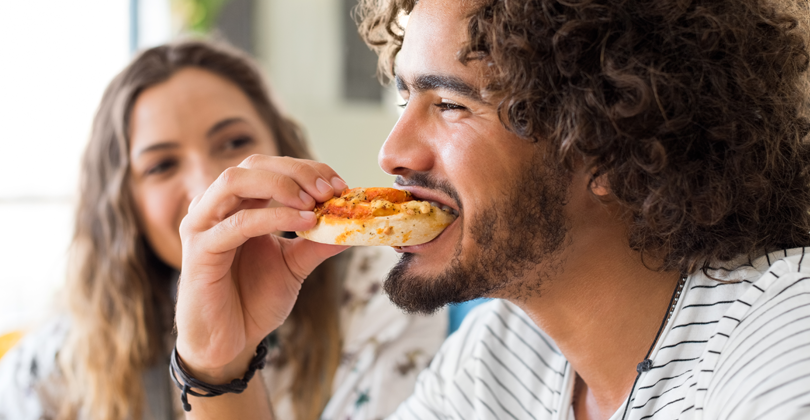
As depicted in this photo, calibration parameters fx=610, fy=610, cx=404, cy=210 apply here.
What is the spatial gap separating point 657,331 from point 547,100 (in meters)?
0.47

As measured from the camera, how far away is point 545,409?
1288 mm

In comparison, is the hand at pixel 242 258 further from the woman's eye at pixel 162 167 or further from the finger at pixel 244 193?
the woman's eye at pixel 162 167

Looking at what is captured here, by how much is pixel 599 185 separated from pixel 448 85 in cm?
33

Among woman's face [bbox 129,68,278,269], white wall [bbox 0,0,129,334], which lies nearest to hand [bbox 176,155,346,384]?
woman's face [bbox 129,68,278,269]

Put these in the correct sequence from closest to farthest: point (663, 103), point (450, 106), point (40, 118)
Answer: point (663, 103)
point (450, 106)
point (40, 118)

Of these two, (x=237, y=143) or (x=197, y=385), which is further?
(x=237, y=143)

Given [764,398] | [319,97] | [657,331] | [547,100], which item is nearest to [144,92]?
[547,100]

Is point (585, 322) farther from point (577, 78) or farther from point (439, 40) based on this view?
point (439, 40)

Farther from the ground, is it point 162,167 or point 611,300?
point 162,167

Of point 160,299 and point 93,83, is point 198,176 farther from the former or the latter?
point 93,83

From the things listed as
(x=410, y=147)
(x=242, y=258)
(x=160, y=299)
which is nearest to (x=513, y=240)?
(x=410, y=147)

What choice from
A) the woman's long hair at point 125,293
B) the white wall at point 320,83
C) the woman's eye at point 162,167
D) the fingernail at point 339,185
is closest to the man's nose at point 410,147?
the fingernail at point 339,185

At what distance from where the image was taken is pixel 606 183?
1108mm

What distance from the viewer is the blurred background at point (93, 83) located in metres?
3.66
